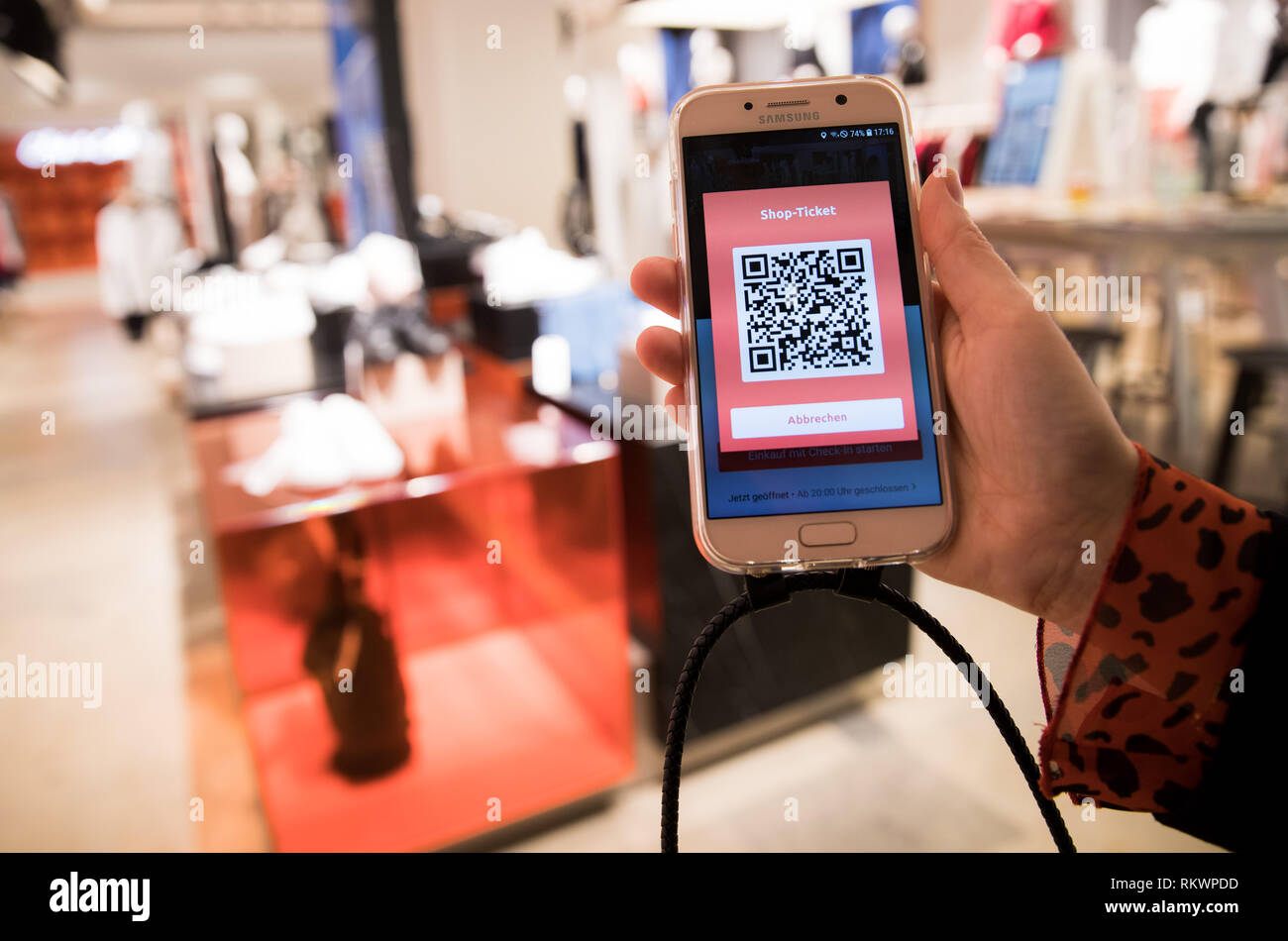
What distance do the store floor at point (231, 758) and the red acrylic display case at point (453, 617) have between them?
0.14 metres

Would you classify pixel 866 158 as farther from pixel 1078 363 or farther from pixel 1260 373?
pixel 1260 373

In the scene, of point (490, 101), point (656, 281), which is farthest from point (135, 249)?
point (656, 281)

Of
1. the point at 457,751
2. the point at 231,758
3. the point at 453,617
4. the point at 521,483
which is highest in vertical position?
the point at 521,483

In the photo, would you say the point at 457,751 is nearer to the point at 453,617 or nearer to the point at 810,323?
the point at 453,617

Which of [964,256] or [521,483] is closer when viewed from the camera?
[964,256]

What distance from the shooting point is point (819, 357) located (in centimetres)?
54

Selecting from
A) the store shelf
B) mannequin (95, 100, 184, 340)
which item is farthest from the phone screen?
mannequin (95, 100, 184, 340)

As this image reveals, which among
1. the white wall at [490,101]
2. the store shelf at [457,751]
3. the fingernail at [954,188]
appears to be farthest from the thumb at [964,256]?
the white wall at [490,101]

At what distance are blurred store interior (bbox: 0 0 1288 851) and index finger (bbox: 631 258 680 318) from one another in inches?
7.0

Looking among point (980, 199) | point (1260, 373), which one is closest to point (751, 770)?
point (1260, 373)

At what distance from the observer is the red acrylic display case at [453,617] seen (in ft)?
4.59

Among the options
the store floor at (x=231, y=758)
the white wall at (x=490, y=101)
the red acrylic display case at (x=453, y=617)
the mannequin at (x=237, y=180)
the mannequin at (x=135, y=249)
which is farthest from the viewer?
the mannequin at (x=237, y=180)

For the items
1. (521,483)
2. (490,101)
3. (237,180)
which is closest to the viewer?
(521,483)

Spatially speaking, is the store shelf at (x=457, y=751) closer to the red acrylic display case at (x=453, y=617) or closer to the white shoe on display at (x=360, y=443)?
the red acrylic display case at (x=453, y=617)
